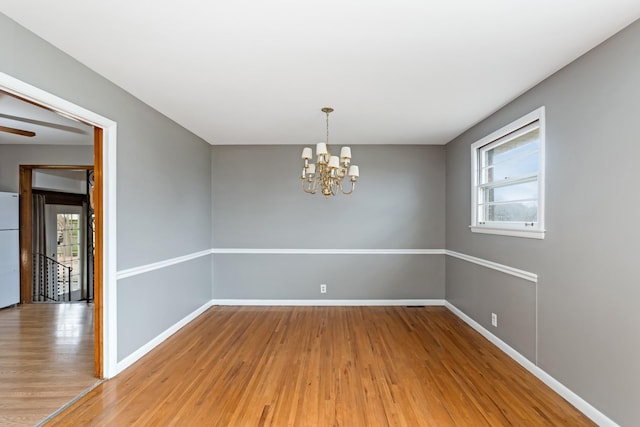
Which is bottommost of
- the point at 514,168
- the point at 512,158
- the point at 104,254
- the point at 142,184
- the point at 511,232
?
the point at 104,254

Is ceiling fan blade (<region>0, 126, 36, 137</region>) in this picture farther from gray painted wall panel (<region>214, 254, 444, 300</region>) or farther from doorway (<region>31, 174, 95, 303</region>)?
gray painted wall panel (<region>214, 254, 444, 300</region>)

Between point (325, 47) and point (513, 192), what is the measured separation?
2431 millimetres

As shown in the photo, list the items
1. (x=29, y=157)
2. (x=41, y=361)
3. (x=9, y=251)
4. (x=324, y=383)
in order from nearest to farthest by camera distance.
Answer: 1. (x=324, y=383)
2. (x=41, y=361)
3. (x=9, y=251)
4. (x=29, y=157)

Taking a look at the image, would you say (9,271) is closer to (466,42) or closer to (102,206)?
(102,206)

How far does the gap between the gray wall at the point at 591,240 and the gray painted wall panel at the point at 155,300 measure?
3.68m

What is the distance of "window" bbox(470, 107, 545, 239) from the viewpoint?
2.86 meters

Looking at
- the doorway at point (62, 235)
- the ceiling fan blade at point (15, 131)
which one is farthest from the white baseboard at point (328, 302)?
the ceiling fan blade at point (15, 131)

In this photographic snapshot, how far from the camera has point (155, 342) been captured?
350 cm

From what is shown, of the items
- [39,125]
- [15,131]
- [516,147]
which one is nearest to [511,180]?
[516,147]

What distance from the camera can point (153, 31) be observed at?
203 cm

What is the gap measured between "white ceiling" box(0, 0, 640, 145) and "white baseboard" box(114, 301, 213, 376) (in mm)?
2480

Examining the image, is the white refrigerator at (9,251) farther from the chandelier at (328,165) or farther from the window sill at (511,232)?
the window sill at (511,232)

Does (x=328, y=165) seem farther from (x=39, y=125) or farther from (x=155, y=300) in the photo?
(x=39, y=125)

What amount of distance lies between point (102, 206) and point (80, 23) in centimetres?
142
